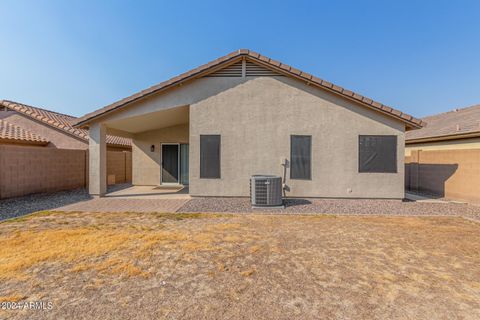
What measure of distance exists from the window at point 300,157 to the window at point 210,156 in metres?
3.08

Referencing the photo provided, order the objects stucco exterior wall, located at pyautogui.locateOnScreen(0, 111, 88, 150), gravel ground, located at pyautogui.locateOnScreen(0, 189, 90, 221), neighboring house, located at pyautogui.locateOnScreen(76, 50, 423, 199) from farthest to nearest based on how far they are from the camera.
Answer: stucco exterior wall, located at pyautogui.locateOnScreen(0, 111, 88, 150), neighboring house, located at pyautogui.locateOnScreen(76, 50, 423, 199), gravel ground, located at pyautogui.locateOnScreen(0, 189, 90, 221)

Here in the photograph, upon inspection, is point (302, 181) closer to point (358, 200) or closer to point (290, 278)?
point (358, 200)

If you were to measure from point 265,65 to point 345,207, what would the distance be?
6389 millimetres

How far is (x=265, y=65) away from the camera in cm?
941

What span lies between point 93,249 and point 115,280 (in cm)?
147

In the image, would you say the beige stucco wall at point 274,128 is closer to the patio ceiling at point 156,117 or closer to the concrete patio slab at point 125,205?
the patio ceiling at point 156,117

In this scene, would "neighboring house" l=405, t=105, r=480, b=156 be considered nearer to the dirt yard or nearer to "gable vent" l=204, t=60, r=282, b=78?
the dirt yard

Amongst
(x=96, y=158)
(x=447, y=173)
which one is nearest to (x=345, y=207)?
(x=447, y=173)

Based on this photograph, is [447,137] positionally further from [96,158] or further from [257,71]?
[96,158]

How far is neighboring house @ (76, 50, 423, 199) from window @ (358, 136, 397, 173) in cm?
4

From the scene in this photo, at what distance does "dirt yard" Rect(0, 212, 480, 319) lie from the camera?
9.18 feet

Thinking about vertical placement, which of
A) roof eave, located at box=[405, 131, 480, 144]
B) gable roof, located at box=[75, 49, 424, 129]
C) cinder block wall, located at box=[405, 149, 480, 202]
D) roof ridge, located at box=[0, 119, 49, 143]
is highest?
gable roof, located at box=[75, 49, 424, 129]

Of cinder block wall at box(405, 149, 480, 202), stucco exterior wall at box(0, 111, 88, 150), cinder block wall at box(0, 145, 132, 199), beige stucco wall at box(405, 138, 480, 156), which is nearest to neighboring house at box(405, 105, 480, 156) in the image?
beige stucco wall at box(405, 138, 480, 156)

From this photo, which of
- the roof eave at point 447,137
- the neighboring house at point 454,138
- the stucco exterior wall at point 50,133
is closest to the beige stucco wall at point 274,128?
the roof eave at point 447,137
